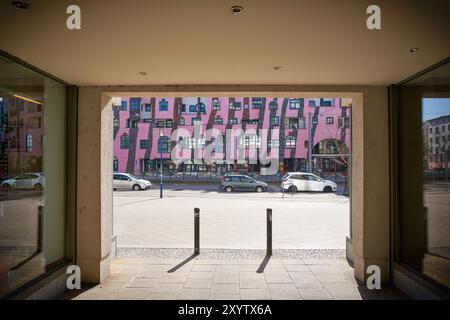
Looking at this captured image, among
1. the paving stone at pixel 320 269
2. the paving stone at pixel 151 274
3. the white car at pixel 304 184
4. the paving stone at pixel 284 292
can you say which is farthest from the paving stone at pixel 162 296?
the white car at pixel 304 184

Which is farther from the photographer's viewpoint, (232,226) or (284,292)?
(232,226)

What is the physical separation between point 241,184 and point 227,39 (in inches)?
804

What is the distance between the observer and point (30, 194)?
484 centimetres

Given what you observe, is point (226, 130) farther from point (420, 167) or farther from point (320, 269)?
point (420, 167)

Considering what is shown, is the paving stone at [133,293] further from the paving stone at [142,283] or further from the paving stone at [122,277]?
the paving stone at [122,277]

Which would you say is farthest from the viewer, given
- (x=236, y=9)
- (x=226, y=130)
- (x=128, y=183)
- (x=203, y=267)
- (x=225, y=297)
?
(x=226, y=130)

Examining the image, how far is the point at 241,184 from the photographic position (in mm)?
23594

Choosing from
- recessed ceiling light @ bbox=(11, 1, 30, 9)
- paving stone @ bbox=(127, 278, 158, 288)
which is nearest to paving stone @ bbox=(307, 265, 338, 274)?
paving stone @ bbox=(127, 278, 158, 288)

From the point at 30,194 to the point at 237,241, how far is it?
16.7 ft

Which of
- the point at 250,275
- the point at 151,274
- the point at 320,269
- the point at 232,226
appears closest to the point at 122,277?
the point at 151,274

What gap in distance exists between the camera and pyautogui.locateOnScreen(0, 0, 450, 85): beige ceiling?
2.78 meters

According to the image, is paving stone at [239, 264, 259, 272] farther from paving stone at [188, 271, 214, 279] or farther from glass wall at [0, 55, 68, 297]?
glass wall at [0, 55, 68, 297]

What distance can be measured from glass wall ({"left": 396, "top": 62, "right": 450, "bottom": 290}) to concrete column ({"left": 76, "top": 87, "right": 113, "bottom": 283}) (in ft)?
16.6

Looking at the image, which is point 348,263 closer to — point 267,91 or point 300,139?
point 267,91
